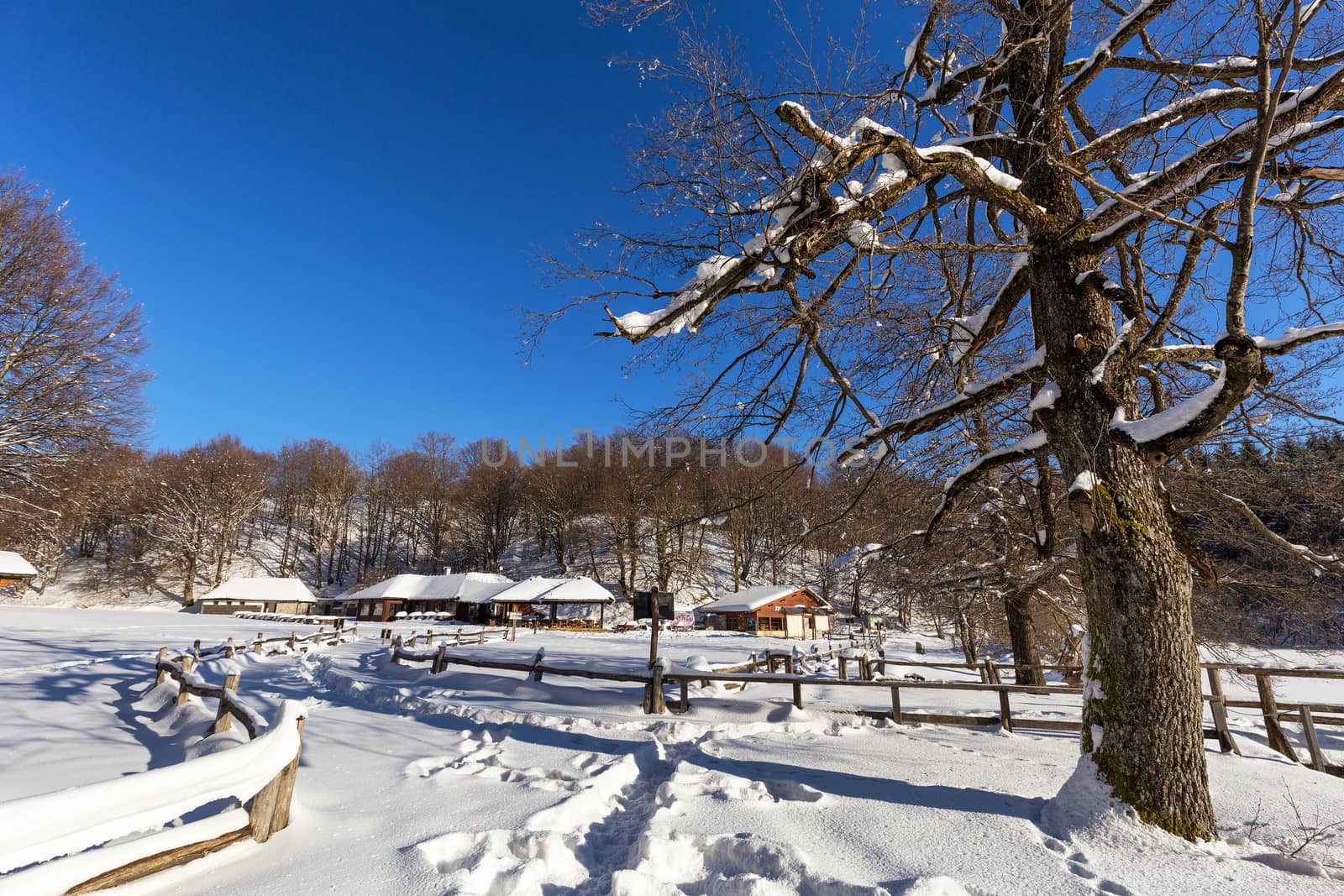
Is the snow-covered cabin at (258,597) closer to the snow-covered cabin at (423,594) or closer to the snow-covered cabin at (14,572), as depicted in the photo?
the snow-covered cabin at (423,594)

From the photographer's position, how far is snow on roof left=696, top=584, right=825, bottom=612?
142 feet

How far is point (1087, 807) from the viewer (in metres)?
4.15

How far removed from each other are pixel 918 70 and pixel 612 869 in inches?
260

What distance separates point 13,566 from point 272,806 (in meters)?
57.4

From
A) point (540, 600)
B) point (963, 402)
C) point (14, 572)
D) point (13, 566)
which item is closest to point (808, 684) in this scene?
point (963, 402)

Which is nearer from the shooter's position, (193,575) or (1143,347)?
(1143,347)

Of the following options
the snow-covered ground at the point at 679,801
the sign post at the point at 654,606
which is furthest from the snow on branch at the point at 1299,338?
the sign post at the point at 654,606

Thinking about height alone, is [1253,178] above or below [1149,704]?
above

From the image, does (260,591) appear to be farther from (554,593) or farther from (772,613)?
(772,613)

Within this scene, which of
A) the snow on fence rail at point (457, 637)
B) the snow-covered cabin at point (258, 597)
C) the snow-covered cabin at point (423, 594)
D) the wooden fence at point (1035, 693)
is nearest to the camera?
the wooden fence at point (1035, 693)

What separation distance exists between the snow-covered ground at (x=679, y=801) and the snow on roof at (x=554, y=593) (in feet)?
104

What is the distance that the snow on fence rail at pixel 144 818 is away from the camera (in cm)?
238

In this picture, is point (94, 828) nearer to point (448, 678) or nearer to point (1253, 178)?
point (1253, 178)

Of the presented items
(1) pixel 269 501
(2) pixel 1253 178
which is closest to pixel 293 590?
(1) pixel 269 501
